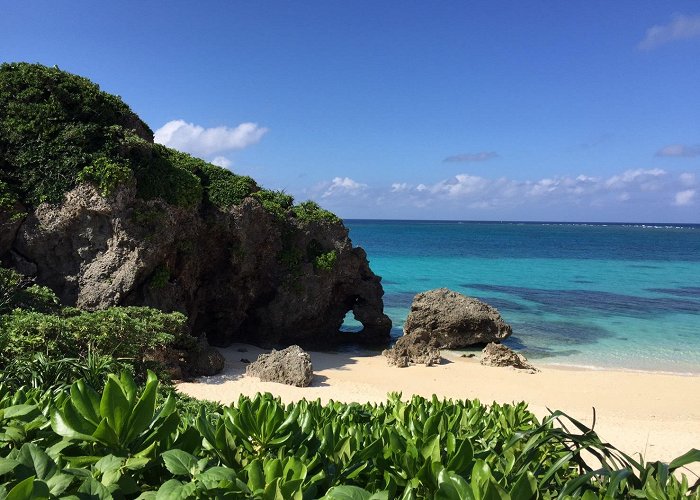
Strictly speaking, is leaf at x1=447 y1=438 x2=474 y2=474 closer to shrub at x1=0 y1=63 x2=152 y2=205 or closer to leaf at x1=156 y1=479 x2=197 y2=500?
leaf at x1=156 y1=479 x2=197 y2=500

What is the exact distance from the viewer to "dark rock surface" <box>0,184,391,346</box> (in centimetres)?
1123

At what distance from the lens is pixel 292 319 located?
16125mm

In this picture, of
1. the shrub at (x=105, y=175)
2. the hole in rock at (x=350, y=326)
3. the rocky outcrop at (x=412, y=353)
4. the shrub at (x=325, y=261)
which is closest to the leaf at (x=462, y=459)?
the shrub at (x=105, y=175)

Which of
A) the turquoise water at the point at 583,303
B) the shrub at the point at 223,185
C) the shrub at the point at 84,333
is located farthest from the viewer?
the turquoise water at the point at 583,303

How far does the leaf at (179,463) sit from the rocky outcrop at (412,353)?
13226 millimetres

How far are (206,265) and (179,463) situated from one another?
13559 mm

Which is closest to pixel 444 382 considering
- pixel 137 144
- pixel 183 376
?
pixel 183 376

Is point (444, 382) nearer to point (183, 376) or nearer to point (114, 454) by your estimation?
point (183, 376)

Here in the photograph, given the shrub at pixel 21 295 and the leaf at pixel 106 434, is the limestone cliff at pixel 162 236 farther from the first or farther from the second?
the leaf at pixel 106 434

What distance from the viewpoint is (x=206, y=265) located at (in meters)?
14.6

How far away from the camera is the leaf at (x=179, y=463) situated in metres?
1.53

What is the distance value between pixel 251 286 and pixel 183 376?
17.7 feet

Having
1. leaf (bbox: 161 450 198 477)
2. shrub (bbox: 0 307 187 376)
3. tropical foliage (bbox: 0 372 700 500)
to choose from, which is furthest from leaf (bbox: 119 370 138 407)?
shrub (bbox: 0 307 187 376)

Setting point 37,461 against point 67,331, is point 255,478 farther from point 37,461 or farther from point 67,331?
point 67,331
